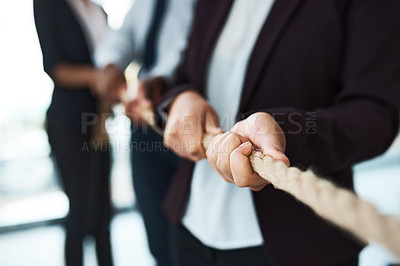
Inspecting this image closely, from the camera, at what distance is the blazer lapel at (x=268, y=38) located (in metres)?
0.39

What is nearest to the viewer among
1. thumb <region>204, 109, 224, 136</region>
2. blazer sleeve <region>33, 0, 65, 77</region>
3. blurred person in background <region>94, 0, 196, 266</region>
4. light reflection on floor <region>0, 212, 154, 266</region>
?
thumb <region>204, 109, 224, 136</region>

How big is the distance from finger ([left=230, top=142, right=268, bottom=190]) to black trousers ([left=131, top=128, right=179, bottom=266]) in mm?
420

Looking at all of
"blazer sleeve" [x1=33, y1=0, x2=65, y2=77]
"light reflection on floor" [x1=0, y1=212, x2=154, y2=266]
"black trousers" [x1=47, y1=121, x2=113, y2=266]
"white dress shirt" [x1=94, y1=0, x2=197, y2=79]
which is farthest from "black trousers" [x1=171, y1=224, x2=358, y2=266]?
"light reflection on floor" [x1=0, y1=212, x2=154, y2=266]

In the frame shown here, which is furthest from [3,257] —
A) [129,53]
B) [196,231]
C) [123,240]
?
[196,231]

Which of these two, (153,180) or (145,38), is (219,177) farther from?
(145,38)

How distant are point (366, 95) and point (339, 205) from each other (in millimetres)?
244

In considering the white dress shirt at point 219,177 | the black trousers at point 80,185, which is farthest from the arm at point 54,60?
the white dress shirt at point 219,177

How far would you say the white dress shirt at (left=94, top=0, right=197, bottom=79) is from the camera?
0.69m

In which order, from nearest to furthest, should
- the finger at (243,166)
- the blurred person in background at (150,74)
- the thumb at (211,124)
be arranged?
1. the finger at (243,166)
2. the thumb at (211,124)
3. the blurred person in background at (150,74)

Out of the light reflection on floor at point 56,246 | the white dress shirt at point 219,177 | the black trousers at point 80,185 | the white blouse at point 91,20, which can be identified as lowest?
the light reflection on floor at point 56,246

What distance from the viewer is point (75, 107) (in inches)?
34.4

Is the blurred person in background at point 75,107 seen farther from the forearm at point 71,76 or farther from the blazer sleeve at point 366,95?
the blazer sleeve at point 366,95

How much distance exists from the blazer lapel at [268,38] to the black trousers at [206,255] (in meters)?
0.21

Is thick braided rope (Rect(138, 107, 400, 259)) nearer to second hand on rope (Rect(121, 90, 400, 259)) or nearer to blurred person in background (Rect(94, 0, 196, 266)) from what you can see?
second hand on rope (Rect(121, 90, 400, 259))
